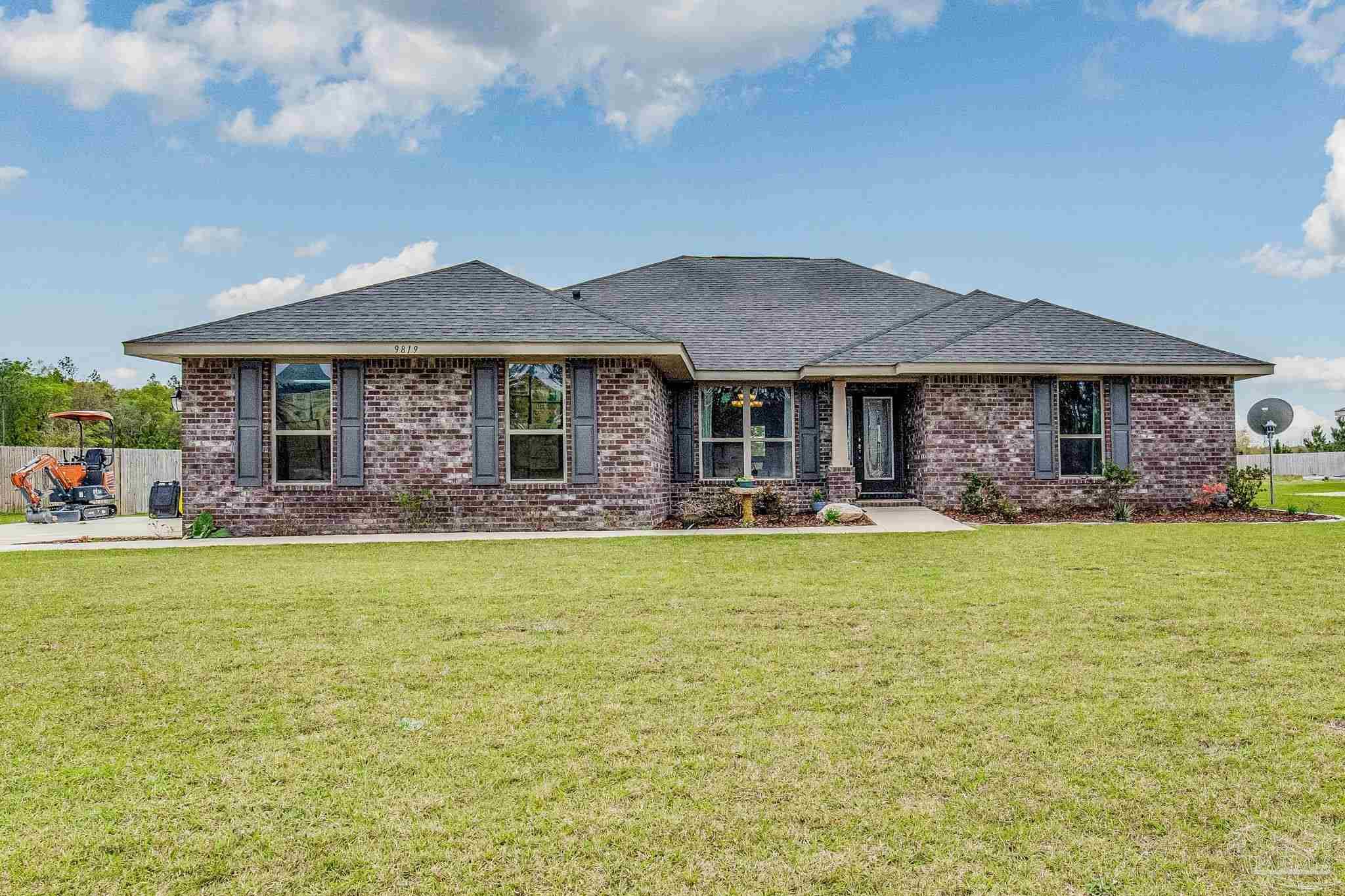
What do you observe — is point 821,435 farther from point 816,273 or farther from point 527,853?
point 527,853

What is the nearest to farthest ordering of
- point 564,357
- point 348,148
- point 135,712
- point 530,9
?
point 135,712 < point 530,9 < point 564,357 < point 348,148

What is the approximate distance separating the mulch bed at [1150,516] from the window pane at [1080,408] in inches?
57.6

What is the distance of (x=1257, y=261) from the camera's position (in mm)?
19328

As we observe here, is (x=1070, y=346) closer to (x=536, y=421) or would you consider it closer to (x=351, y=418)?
(x=536, y=421)

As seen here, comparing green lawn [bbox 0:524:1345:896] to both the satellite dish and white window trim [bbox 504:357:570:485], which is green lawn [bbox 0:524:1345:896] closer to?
white window trim [bbox 504:357:570:485]

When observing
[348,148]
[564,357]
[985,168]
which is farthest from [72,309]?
[985,168]

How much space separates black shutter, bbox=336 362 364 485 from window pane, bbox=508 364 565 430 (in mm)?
2316

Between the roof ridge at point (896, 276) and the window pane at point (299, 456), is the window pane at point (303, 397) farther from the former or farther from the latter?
the roof ridge at point (896, 276)

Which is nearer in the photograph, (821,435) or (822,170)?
(821,435)

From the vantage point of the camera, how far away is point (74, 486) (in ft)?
60.3

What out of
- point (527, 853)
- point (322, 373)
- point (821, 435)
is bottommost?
point (527, 853)

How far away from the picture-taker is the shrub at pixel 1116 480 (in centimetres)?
1523

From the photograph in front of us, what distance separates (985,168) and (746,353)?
6231 millimetres

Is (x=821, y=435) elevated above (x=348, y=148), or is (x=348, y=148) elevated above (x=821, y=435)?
(x=348, y=148)
